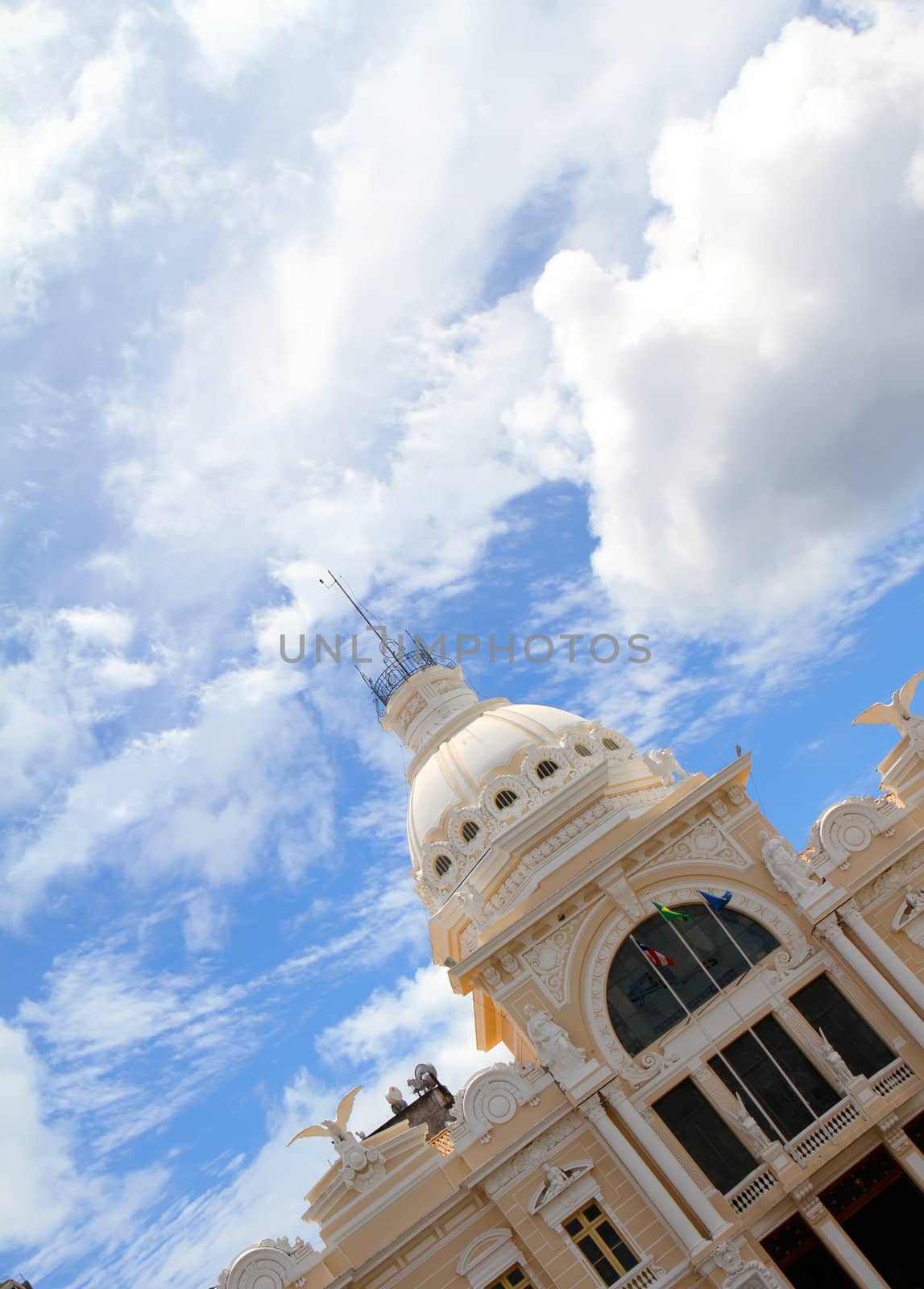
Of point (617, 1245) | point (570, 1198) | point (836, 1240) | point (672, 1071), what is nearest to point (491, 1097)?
point (570, 1198)

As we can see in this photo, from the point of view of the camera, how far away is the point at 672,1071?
22500 mm

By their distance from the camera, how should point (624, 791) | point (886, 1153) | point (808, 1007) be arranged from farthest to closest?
point (624, 791), point (808, 1007), point (886, 1153)

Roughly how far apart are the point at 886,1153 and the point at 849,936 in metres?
5.09

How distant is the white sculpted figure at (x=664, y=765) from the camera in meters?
28.2

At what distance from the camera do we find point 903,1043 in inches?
862

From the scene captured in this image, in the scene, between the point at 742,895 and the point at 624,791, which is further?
the point at 624,791

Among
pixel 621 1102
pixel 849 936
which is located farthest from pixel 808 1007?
pixel 621 1102

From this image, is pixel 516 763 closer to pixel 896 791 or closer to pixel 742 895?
pixel 742 895

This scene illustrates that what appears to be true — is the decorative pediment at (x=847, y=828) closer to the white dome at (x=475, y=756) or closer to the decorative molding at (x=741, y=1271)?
the white dome at (x=475, y=756)

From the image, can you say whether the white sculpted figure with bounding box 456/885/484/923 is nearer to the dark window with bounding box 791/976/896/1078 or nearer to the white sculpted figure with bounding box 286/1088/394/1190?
the white sculpted figure with bounding box 286/1088/394/1190

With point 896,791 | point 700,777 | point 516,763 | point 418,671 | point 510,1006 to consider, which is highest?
point 418,671

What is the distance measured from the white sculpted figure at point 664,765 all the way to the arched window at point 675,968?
189 inches

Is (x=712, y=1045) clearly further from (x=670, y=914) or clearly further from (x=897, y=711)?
(x=897, y=711)

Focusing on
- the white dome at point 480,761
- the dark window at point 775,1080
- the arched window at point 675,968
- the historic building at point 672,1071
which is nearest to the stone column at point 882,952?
the historic building at point 672,1071
